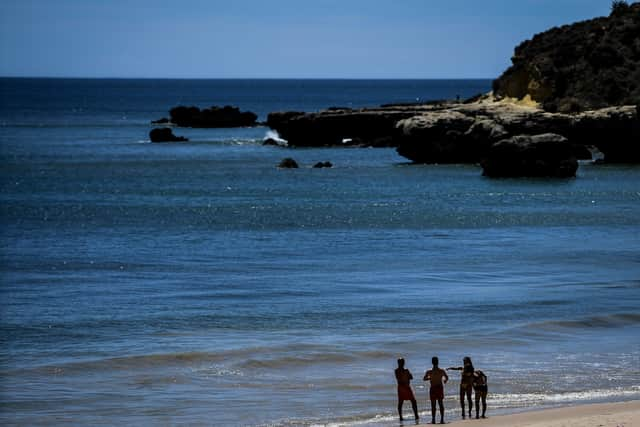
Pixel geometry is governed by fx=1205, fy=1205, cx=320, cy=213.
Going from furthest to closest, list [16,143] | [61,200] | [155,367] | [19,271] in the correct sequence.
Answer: [16,143] < [61,200] < [19,271] < [155,367]

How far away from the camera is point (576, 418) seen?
18953mm

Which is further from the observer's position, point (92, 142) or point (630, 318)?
point (92, 142)

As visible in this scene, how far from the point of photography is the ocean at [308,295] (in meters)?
22.3

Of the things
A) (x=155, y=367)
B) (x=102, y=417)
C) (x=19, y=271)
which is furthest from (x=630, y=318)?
(x=19, y=271)

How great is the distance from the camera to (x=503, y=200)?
5428cm

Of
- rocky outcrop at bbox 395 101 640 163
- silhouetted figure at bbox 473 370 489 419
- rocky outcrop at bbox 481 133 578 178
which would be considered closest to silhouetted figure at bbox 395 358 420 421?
silhouetted figure at bbox 473 370 489 419

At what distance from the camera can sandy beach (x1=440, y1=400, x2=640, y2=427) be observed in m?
18.2

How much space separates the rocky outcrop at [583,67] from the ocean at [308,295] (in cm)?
1154

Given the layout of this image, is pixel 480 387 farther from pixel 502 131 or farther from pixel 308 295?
pixel 502 131

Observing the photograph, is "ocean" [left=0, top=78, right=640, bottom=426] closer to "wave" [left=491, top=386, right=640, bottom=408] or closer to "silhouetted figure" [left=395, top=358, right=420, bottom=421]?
"wave" [left=491, top=386, right=640, bottom=408]

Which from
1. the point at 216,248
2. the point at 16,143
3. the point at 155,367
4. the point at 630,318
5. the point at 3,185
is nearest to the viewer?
the point at 155,367

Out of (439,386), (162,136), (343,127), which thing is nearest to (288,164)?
(343,127)

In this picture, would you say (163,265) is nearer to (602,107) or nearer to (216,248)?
(216,248)

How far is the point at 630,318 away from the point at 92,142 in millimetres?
80810
